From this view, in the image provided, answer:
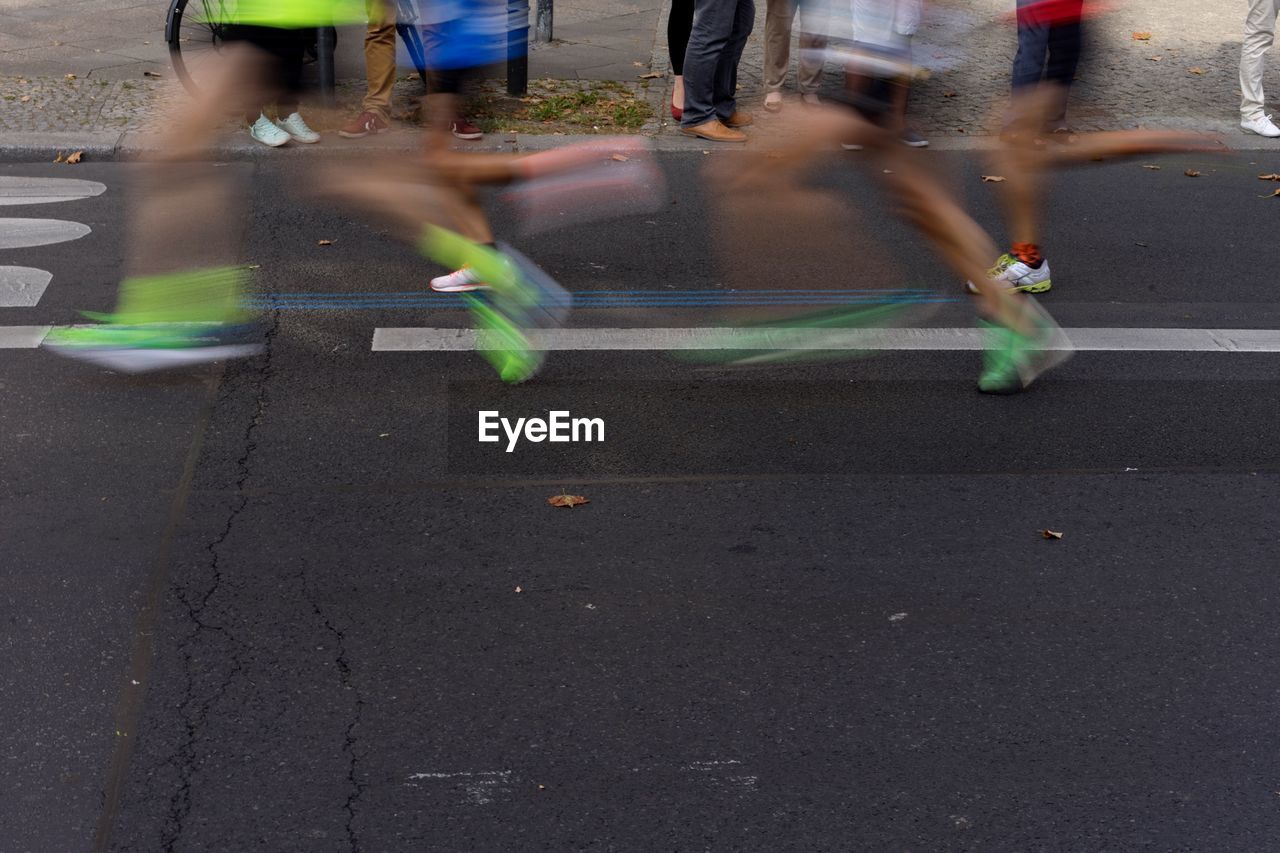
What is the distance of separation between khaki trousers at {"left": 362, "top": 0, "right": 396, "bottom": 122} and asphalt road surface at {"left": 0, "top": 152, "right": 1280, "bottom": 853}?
264 cm

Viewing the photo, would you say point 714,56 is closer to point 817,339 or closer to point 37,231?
point 817,339

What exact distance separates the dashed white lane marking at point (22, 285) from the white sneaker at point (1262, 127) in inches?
277

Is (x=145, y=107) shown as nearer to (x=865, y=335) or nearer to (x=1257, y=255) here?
(x=865, y=335)

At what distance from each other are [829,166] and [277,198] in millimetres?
3002

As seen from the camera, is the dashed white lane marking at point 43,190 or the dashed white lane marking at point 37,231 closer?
the dashed white lane marking at point 37,231

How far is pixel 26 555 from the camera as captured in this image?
13.3 ft

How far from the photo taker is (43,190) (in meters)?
7.55

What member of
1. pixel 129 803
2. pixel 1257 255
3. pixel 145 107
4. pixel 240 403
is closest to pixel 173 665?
pixel 129 803

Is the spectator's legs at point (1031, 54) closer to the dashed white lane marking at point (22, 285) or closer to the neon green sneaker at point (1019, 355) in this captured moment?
the neon green sneaker at point (1019, 355)

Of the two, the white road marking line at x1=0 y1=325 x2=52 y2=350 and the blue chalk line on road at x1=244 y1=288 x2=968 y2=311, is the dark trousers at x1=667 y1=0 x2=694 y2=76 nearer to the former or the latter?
the blue chalk line on road at x1=244 y1=288 x2=968 y2=311

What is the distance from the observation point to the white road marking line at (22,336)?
550cm

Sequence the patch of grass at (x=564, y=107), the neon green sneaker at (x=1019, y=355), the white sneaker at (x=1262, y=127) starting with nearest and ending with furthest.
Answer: the neon green sneaker at (x=1019, y=355)
the patch of grass at (x=564, y=107)
the white sneaker at (x=1262, y=127)

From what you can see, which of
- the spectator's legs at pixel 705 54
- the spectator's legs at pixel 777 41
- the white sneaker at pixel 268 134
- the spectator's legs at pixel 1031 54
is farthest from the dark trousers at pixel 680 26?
the spectator's legs at pixel 1031 54

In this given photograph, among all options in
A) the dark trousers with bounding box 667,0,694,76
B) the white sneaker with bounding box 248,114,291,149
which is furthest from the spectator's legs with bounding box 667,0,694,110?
the white sneaker with bounding box 248,114,291,149
